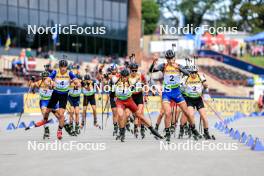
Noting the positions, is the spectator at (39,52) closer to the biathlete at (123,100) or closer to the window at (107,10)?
the window at (107,10)

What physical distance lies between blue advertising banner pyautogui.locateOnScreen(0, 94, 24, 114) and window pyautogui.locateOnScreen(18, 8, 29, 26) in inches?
560

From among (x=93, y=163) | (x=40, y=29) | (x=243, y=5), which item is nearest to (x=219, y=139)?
(x=93, y=163)

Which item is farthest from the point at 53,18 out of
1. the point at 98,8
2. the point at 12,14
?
the point at 98,8

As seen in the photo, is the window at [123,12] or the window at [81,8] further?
the window at [123,12]

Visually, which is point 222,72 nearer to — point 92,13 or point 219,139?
point 92,13

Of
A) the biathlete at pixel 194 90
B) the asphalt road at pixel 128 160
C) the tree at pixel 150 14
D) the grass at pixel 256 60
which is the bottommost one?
the asphalt road at pixel 128 160

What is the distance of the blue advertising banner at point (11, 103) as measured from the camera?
109 feet

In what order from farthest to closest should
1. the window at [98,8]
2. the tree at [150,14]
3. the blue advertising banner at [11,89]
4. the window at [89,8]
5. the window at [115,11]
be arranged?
the tree at [150,14]
the window at [115,11]
the window at [98,8]
the window at [89,8]
the blue advertising banner at [11,89]

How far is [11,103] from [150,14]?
6107cm

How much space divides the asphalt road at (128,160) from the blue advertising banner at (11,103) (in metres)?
16.5

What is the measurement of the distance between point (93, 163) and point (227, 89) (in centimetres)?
4093

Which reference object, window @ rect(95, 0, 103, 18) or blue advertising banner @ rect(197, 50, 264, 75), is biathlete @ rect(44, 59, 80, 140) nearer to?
window @ rect(95, 0, 103, 18)

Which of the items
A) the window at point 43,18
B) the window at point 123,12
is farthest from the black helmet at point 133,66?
the window at point 123,12

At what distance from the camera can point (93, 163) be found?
12000 millimetres
